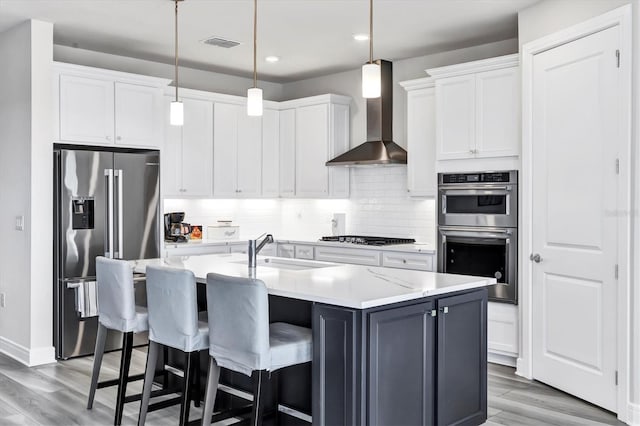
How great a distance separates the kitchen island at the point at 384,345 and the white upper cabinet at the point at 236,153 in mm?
2908

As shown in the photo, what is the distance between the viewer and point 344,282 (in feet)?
10.7

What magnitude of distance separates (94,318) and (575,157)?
4037 mm

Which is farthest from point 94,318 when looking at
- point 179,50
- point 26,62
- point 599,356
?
point 599,356

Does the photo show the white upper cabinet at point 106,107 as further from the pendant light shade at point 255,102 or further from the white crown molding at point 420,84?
the white crown molding at point 420,84

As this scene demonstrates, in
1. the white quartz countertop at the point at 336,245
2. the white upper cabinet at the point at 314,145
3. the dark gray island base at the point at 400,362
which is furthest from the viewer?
the white upper cabinet at the point at 314,145

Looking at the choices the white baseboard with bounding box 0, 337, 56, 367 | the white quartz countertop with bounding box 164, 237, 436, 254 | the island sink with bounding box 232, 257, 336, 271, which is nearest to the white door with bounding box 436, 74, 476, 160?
the white quartz countertop with bounding box 164, 237, 436, 254

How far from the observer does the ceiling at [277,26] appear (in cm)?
462

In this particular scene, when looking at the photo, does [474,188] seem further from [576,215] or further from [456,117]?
[576,215]

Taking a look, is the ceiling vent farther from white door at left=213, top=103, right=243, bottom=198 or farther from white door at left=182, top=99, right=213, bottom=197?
white door at left=213, top=103, right=243, bottom=198

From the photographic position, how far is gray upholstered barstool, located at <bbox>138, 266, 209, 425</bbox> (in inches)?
128

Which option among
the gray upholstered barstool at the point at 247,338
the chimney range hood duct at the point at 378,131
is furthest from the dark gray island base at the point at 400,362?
the chimney range hood duct at the point at 378,131

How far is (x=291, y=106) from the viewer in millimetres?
6988

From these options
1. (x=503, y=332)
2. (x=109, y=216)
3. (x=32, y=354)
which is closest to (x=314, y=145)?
(x=109, y=216)

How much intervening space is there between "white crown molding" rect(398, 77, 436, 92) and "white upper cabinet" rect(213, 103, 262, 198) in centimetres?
187
